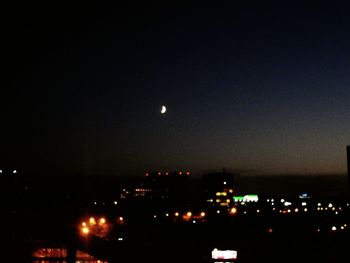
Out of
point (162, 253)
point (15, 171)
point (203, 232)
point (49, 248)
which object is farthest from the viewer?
point (15, 171)

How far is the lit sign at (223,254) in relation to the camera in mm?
33812

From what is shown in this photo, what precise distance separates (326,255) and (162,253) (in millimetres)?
31060

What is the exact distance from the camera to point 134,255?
434 inches

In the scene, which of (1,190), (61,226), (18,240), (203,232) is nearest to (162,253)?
(61,226)

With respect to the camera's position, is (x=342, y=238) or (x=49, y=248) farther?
(x=342, y=238)

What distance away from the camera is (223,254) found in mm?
34594

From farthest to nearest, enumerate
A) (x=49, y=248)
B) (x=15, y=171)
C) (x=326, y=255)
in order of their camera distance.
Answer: (x=15, y=171) → (x=326, y=255) → (x=49, y=248)

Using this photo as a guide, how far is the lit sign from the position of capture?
33.8m

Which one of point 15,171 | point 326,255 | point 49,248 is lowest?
point 326,255

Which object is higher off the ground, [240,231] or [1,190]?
[1,190]

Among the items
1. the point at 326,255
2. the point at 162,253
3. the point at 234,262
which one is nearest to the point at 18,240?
the point at 162,253

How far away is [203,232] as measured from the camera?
6600 centimetres

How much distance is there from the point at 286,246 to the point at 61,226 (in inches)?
1307

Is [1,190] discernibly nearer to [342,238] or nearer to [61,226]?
[342,238]
